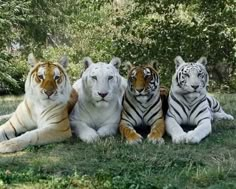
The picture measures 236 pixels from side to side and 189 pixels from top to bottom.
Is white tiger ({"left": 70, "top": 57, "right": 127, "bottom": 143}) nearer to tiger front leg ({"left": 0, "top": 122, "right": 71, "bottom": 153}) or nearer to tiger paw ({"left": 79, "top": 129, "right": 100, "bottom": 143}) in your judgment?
tiger paw ({"left": 79, "top": 129, "right": 100, "bottom": 143})

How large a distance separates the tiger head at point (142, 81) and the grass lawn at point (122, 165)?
50 cm

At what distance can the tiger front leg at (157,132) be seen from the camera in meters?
4.95

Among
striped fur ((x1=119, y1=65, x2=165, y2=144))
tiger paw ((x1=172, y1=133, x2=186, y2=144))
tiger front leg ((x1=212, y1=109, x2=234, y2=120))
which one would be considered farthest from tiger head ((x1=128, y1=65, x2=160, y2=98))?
tiger front leg ((x1=212, y1=109, x2=234, y2=120))

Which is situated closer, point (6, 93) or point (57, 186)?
point (57, 186)

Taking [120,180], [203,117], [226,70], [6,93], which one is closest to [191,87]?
[203,117]

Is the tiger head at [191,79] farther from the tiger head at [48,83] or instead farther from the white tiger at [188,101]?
the tiger head at [48,83]

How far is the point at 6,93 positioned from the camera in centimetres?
1480

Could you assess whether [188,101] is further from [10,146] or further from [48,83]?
[10,146]

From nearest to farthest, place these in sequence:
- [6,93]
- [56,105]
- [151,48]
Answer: [56,105], [151,48], [6,93]

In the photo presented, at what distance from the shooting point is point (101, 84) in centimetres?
504

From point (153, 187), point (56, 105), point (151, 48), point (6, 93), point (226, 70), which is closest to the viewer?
point (153, 187)

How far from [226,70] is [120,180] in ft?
34.0

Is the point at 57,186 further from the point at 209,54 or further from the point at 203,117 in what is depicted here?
the point at 209,54

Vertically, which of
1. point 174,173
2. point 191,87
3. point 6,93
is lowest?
point 6,93
